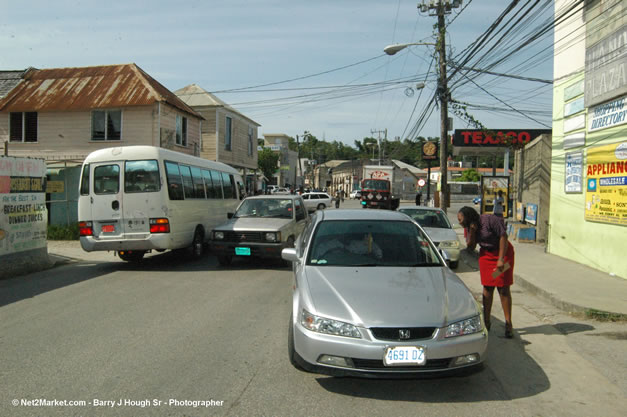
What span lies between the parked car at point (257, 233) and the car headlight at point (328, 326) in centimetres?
631

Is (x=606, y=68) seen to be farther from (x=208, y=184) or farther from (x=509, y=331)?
(x=208, y=184)

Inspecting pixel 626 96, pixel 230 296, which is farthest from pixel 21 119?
pixel 626 96

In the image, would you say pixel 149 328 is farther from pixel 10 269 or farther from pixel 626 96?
pixel 626 96

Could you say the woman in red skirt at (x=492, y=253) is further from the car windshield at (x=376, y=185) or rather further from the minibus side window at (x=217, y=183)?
the car windshield at (x=376, y=185)

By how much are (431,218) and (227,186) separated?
6.82 metres

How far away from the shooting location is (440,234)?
1151 centimetres

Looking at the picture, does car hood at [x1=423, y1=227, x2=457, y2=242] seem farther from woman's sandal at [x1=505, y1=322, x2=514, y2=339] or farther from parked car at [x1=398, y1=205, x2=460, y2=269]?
woman's sandal at [x1=505, y1=322, x2=514, y2=339]

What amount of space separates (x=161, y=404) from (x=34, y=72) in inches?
1025

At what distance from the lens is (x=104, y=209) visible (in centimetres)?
1075

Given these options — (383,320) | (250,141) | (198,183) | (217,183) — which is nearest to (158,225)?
(198,183)

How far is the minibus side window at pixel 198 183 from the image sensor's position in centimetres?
1276

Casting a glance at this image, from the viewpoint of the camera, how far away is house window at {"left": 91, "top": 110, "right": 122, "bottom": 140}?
73.4ft

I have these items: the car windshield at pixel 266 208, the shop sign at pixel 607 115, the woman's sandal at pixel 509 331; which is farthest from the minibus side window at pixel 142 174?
the shop sign at pixel 607 115

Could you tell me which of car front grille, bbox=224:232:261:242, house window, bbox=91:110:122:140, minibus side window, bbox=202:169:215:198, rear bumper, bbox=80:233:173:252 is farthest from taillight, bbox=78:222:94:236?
house window, bbox=91:110:122:140
